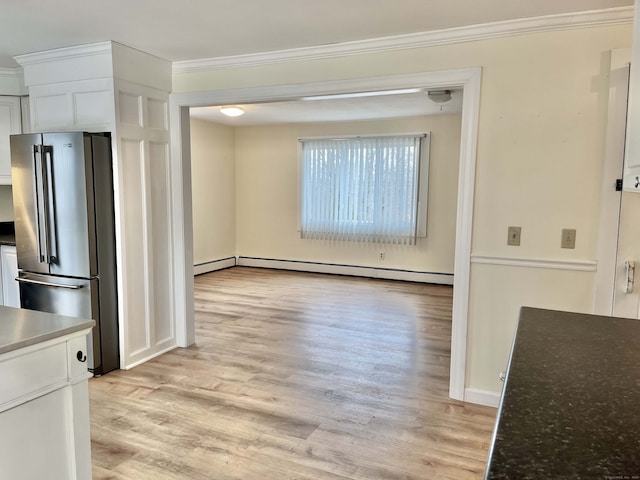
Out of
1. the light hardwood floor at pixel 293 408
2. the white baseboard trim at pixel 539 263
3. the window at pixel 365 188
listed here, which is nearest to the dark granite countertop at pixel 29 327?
the light hardwood floor at pixel 293 408

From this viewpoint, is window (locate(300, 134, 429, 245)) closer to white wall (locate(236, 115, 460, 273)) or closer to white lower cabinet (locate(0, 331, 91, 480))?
white wall (locate(236, 115, 460, 273))

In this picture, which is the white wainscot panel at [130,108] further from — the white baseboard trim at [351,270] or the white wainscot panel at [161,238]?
the white baseboard trim at [351,270]

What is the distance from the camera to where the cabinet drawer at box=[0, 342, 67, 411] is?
1372 mm

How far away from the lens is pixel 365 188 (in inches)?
274

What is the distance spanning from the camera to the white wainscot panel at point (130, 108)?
324cm

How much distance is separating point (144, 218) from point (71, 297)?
0.78 meters

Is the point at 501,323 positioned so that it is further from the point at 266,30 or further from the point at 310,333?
the point at 266,30

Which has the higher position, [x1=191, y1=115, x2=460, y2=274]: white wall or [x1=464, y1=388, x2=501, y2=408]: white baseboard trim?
[x1=191, y1=115, x2=460, y2=274]: white wall

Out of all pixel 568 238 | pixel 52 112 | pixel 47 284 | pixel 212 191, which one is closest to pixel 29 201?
pixel 47 284

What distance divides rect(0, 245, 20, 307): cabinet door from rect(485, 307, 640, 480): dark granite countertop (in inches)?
158

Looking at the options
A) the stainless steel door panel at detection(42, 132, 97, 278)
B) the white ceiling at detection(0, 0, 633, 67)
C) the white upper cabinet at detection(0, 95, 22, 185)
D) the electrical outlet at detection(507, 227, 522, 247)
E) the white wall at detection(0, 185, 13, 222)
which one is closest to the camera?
the white ceiling at detection(0, 0, 633, 67)

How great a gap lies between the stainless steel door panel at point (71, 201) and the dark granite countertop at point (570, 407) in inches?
114

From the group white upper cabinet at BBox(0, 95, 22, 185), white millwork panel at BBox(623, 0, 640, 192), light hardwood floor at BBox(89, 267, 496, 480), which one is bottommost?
light hardwood floor at BBox(89, 267, 496, 480)

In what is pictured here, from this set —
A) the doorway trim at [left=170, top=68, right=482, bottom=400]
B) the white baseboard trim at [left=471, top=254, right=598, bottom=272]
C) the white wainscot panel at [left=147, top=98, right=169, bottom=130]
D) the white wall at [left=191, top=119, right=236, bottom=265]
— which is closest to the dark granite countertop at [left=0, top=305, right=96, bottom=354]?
the doorway trim at [left=170, top=68, right=482, bottom=400]
